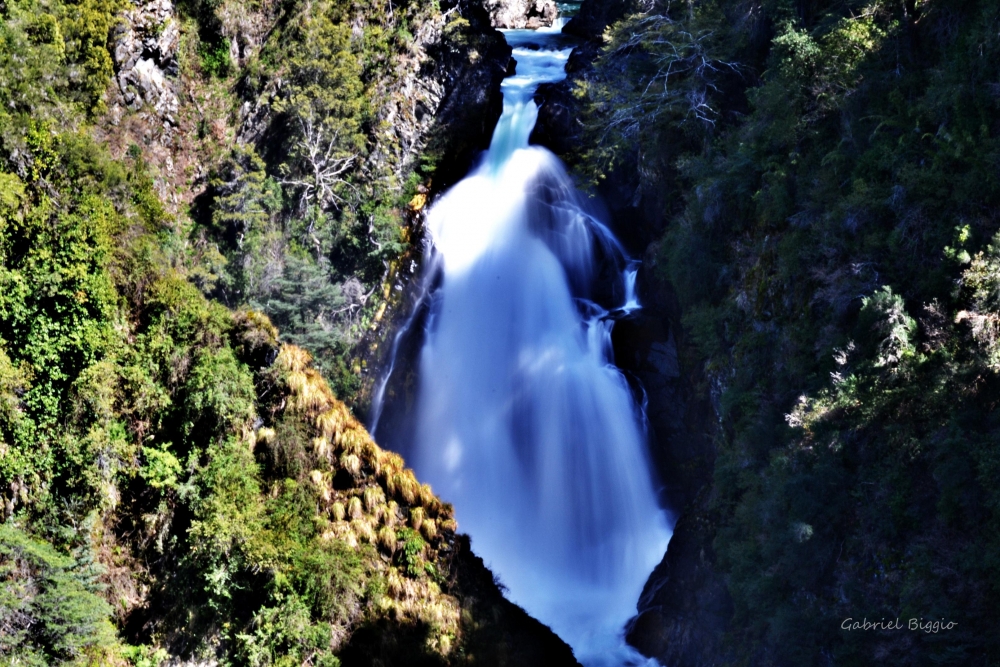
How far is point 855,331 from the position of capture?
13500 millimetres

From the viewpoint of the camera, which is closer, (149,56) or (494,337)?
(149,56)

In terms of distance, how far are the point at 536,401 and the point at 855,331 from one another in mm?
10872

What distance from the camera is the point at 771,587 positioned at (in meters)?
14.0

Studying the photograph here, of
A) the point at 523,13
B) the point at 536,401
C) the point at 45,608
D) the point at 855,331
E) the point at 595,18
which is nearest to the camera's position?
the point at 855,331

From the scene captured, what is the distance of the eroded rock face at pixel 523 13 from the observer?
113 feet

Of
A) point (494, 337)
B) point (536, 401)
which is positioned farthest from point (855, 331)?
point (494, 337)

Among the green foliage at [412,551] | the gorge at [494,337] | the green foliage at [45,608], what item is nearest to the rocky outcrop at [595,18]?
the gorge at [494,337]

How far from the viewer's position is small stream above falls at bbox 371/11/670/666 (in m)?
21.0

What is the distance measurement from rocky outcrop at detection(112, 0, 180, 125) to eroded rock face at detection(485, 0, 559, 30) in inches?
586

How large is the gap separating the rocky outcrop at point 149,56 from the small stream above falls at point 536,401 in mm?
8626

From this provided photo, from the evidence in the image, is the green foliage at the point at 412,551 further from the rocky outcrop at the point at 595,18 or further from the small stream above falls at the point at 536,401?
the rocky outcrop at the point at 595,18

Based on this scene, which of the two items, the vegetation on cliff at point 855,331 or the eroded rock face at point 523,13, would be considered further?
the eroded rock face at point 523,13

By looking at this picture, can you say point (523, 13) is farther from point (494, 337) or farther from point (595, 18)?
point (494, 337)

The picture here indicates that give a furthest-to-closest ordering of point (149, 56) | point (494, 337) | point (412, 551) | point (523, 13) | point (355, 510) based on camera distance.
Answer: point (523, 13), point (494, 337), point (149, 56), point (355, 510), point (412, 551)
